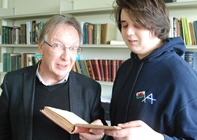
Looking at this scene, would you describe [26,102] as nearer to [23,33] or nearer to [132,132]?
[132,132]

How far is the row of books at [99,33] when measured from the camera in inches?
109

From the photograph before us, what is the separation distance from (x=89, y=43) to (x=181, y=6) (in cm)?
114

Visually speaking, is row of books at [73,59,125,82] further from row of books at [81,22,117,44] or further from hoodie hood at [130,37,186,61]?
hoodie hood at [130,37,186,61]

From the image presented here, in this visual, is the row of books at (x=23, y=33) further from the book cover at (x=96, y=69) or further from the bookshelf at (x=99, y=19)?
the book cover at (x=96, y=69)

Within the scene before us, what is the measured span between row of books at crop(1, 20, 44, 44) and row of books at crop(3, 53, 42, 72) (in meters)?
0.20

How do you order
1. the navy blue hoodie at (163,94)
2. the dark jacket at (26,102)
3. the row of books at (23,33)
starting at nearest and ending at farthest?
1. the navy blue hoodie at (163,94)
2. the dark jacket at (26,102)
3. the row of books at (23,33)

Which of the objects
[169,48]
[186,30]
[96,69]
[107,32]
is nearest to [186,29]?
[186,30]

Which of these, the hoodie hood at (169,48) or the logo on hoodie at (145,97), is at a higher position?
the hoodie hood at (169,48)

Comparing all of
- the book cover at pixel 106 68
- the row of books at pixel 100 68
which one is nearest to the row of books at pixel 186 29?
the row of books at pixel 100 68

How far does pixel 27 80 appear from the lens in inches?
50.6

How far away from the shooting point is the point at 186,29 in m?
2.35

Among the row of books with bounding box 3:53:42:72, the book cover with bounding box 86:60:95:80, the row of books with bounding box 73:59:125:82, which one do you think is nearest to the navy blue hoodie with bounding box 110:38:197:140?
the row of books with bounding box 73:59:125:82

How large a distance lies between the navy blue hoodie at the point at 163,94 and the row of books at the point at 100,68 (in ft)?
5.02

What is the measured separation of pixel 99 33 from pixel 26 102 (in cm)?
176
